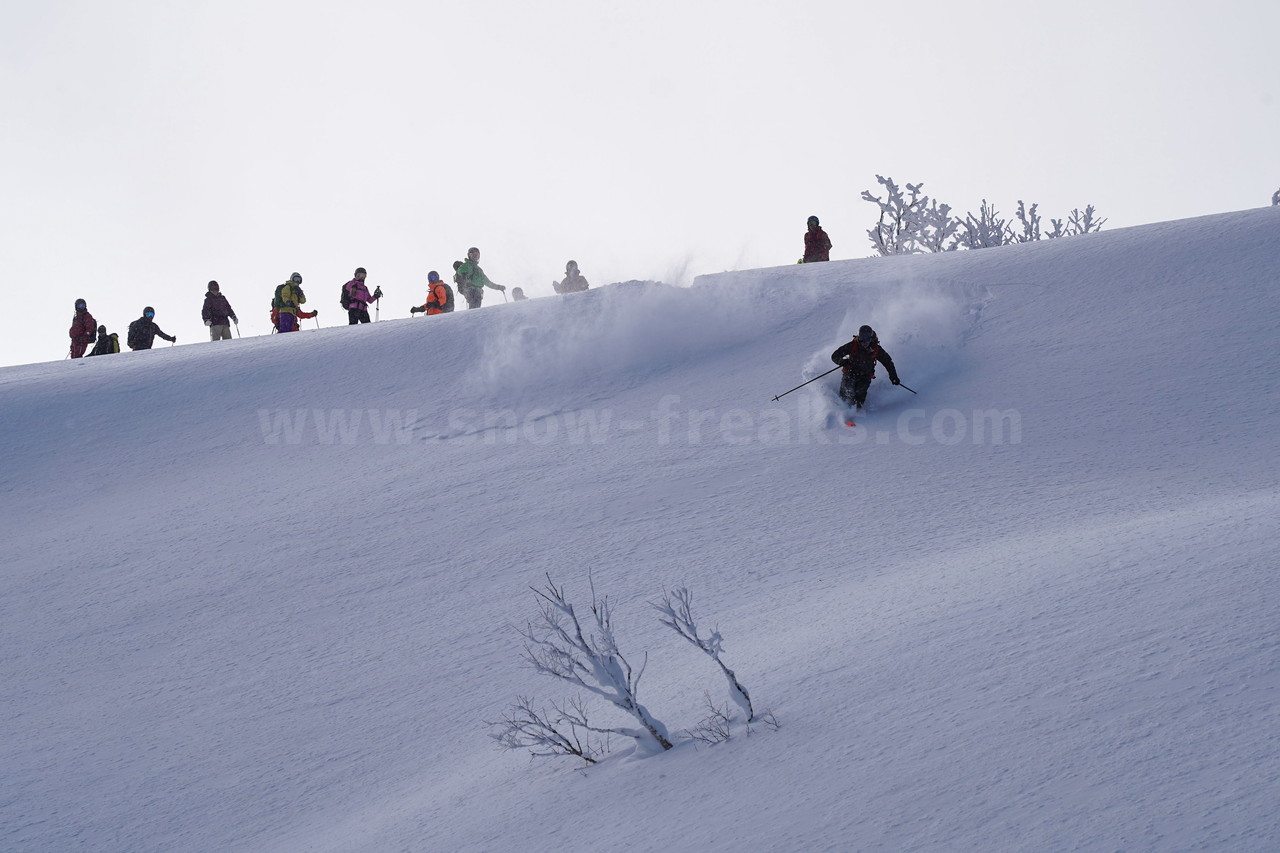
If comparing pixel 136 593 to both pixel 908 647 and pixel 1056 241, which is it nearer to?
pixel 908 647

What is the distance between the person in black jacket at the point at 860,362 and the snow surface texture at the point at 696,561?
36cm

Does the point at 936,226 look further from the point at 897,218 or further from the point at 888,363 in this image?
the point at 888,363

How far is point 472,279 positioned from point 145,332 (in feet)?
20.7

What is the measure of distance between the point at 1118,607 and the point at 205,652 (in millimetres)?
6283

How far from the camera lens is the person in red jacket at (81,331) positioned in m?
19.7

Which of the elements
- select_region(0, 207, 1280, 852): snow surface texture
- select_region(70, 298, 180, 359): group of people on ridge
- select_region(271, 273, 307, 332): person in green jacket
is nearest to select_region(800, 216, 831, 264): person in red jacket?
select_region(0, 207, 1280, 852): snow surface texture

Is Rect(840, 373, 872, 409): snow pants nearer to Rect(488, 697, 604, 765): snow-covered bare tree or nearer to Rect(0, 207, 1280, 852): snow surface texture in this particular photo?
Rect(0, 207, 1280, 852): snow surface texture

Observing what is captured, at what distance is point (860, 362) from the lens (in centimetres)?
1098

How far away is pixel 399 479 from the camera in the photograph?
36.7 ft

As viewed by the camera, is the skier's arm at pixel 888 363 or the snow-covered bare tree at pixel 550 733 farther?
the skier's arm at pixel 888 363

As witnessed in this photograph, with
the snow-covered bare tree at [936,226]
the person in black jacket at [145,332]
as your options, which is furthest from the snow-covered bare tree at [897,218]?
the person in black jacket at [145,332]

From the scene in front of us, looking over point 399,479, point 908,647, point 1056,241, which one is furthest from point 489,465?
A: point 1056,241

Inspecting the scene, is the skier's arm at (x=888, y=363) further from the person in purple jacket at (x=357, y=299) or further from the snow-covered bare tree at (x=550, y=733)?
the person in purple jacket at (x=357, y=299)

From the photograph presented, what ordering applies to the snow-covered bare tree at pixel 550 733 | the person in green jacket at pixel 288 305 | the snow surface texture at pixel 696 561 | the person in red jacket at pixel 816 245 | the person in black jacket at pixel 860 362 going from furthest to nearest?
the person in green jacket at pixel 288 305 → the person in red jacket at pixel 816 245 → the person in black jacket at pixel 860 362 → the snow-covered bare tree at pixel 550 733 → the snow surface texture at pixel 696 561
